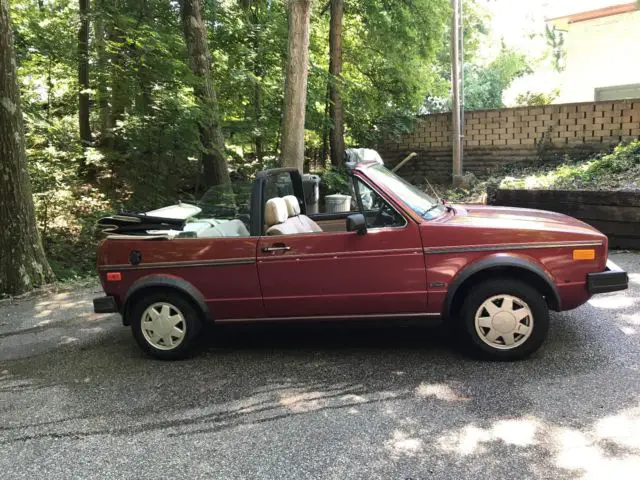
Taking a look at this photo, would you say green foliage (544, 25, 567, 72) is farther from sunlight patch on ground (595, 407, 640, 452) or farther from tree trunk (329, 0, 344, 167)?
sunlight patch on ground (595, 407, 640, 452)

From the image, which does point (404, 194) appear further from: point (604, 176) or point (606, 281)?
point (604, 176)

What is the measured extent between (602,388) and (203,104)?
9646 mm

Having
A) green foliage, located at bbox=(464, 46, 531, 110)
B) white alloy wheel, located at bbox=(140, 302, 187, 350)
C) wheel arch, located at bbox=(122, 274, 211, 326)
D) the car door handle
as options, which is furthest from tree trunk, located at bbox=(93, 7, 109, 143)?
green foliage, located at bbox=(464, 46, 531, 110)

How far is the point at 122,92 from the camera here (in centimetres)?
1190

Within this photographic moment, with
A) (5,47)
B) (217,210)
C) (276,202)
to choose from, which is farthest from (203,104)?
(276,202)

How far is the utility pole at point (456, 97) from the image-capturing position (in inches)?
559

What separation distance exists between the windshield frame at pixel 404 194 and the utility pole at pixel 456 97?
1002 centimetres

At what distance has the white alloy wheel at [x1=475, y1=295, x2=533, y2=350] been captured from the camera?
4148 mm

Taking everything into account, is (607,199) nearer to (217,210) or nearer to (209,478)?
(217,210)

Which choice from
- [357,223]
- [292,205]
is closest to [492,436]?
[357,223]

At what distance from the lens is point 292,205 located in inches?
202

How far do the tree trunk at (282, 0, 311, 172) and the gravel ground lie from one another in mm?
5120

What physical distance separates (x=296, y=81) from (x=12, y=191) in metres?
4.94

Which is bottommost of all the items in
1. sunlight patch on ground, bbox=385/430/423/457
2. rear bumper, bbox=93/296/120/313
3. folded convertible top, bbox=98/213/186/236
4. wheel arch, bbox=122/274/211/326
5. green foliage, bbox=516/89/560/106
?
sunlight patch on ground, bbox=385/430/423/457
